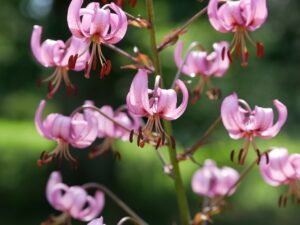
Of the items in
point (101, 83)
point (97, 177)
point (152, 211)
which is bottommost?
point (152, 211)

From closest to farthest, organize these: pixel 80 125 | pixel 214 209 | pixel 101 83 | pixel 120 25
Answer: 1. pixel 120 25
2. pixel 80 125
3. pixel 214 209
4. pixel 101 83

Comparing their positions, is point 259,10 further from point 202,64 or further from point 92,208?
point 92,208

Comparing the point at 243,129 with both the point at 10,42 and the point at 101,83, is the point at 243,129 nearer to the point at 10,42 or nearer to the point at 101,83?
the point at 101,83

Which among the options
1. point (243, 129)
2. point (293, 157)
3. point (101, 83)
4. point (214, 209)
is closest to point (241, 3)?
point (243, 129)

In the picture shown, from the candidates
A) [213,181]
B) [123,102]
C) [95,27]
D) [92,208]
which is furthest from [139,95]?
[123,102]

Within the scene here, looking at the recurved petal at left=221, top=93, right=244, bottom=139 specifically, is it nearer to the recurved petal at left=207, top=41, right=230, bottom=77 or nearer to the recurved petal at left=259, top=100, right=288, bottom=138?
the recurved petal at left=259, top=100, right=288, bottom=138

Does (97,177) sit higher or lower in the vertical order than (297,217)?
higher
